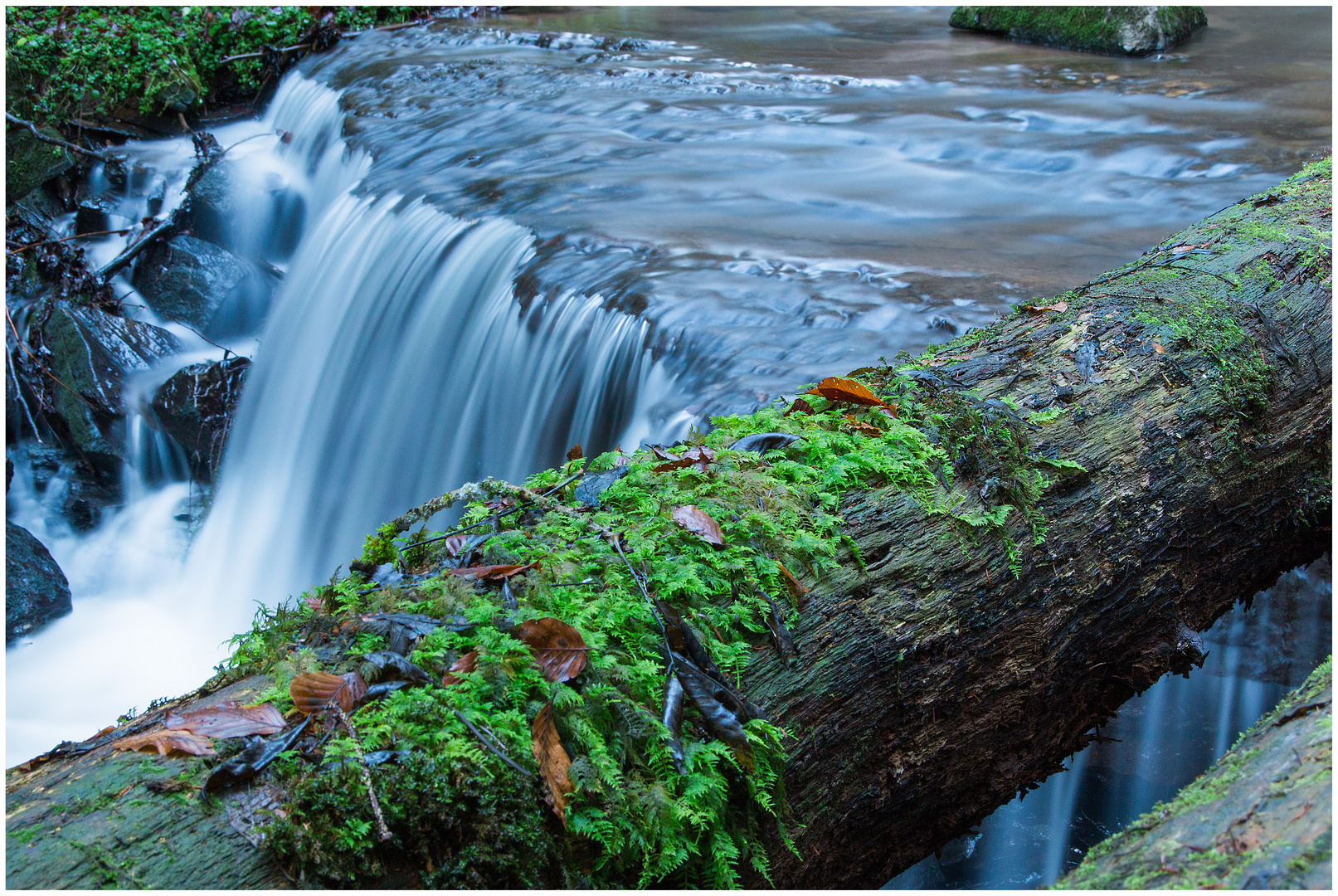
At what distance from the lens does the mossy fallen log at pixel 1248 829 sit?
1.41 m

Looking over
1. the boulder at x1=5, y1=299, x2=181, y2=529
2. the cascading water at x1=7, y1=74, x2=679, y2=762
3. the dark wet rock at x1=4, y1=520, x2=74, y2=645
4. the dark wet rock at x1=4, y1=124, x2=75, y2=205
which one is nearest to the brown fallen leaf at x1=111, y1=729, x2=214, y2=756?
the cascading water at x1=7, y1=74, x2=679, y2=762

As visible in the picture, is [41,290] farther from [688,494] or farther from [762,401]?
[688,494]

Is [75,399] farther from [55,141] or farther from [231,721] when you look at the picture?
[231,721]

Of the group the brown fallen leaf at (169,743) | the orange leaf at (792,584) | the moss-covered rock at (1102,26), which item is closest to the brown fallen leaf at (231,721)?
the brown fallen leaf at (169,743)

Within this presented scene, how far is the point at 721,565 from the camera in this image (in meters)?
1.98

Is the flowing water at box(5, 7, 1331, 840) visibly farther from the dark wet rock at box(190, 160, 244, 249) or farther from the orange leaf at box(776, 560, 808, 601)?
the orange leaf at box(776, 560, 808, 601)

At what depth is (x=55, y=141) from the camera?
32.1 ft

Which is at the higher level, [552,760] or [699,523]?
[699,523]

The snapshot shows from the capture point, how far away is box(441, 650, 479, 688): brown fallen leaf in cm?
164

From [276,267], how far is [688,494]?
28.2ft

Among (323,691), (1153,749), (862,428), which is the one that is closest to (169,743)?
(323,691)

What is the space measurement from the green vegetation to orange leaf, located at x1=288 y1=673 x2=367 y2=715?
11597 millimetres

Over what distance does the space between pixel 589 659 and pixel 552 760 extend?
0.20 meters

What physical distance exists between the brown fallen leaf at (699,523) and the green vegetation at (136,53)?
11.5m
